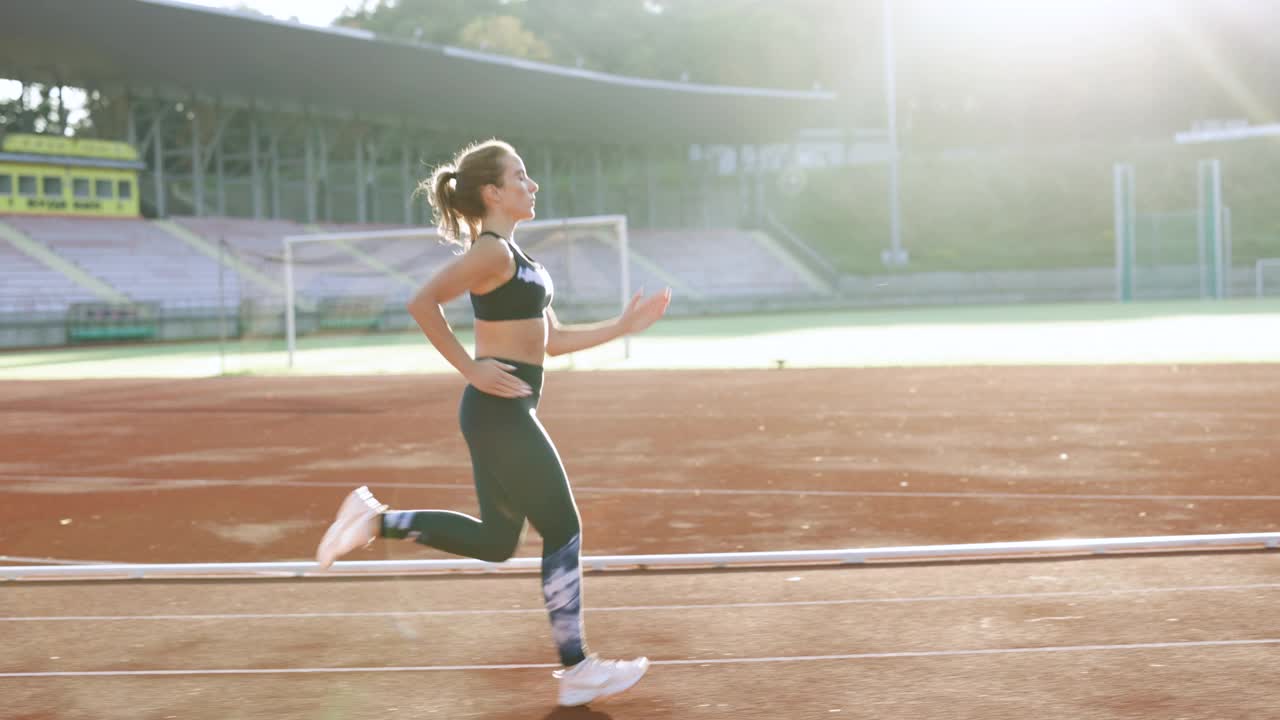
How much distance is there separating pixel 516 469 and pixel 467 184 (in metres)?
0.98

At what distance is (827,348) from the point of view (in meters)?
28.2

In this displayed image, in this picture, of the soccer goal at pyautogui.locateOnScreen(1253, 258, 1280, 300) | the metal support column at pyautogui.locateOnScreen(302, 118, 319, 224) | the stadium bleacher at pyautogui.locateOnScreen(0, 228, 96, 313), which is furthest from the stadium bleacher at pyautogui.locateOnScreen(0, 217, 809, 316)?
the soccer goal at pyautogui.locateOnScreen(1253, 258, 1280, 300)

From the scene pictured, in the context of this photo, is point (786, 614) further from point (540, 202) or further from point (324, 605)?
point (540, 202)

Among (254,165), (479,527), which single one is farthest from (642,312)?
(254,165)

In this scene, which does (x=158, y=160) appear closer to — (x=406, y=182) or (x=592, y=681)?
(x=406, y=182)

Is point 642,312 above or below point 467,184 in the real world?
below

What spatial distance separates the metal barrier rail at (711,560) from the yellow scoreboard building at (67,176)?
41430 millimetres

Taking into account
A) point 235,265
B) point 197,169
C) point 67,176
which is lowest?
point 235,265

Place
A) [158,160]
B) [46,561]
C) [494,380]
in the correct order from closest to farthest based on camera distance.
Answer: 1. [494,380]
2. [46,561]
3. [158,160]

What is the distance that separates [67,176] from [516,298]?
150 ft

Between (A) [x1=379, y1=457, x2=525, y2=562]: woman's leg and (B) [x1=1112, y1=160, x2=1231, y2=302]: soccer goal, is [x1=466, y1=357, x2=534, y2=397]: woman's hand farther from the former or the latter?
(B) [x1=1112, y1=160, x2=1231, y2=302]: soccer goal

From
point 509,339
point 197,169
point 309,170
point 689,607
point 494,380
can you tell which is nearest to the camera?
point 494,380

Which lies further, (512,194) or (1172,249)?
(1172,249)

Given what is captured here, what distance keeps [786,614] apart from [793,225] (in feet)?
220
